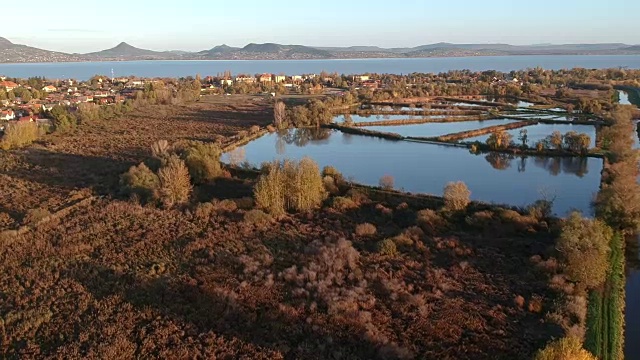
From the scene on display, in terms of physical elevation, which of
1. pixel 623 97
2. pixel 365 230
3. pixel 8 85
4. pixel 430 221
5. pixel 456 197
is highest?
pixel 8 85

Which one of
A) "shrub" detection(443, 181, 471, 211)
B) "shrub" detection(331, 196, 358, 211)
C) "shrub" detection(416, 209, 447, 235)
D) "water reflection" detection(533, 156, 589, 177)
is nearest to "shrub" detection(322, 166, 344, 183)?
"shrub" detection(331, 196, 358, 211)

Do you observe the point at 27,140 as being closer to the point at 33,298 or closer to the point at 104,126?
the point at 104,126

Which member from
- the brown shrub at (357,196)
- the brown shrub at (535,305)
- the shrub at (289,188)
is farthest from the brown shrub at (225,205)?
the brown shrub at (535,305)

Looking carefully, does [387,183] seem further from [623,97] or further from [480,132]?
[623,97]

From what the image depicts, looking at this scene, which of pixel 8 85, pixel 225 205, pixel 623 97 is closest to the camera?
pixel 225 205

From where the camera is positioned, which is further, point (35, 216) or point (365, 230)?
point (35, 216)

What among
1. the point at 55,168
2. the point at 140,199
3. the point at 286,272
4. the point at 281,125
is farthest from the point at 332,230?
the point at 281,125

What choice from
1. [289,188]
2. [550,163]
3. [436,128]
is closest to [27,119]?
[289,188]
